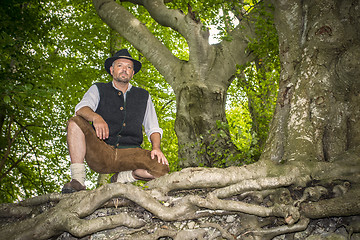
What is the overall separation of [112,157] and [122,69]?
1.07 m

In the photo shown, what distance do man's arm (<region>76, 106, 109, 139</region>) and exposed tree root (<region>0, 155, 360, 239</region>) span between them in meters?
0.66

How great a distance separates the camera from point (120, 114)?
3715mm

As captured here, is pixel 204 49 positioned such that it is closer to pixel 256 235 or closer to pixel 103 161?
pixel 103 161

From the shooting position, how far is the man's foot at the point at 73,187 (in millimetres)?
3162

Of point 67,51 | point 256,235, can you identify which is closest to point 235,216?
point 256,235

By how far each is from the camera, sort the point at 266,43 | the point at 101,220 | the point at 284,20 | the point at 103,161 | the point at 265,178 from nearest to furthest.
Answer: the point at 101,220, the point at 265,178, the point at 103,161, the point at 284,20, the point at 266,43

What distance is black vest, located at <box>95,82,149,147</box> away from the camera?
368 centimetres

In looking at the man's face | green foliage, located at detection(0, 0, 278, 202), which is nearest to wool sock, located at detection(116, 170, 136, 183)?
the man's face

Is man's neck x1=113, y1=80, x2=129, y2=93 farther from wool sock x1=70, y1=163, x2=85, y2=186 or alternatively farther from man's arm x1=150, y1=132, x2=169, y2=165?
wool sock x1=70, y1=163, x2=85, y2=186

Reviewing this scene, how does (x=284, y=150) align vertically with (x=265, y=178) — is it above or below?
above

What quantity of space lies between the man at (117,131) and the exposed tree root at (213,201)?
1.68 feet

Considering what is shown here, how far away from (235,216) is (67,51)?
1288cm

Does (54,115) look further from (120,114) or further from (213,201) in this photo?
(213,201)

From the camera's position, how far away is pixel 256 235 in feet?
9.19
